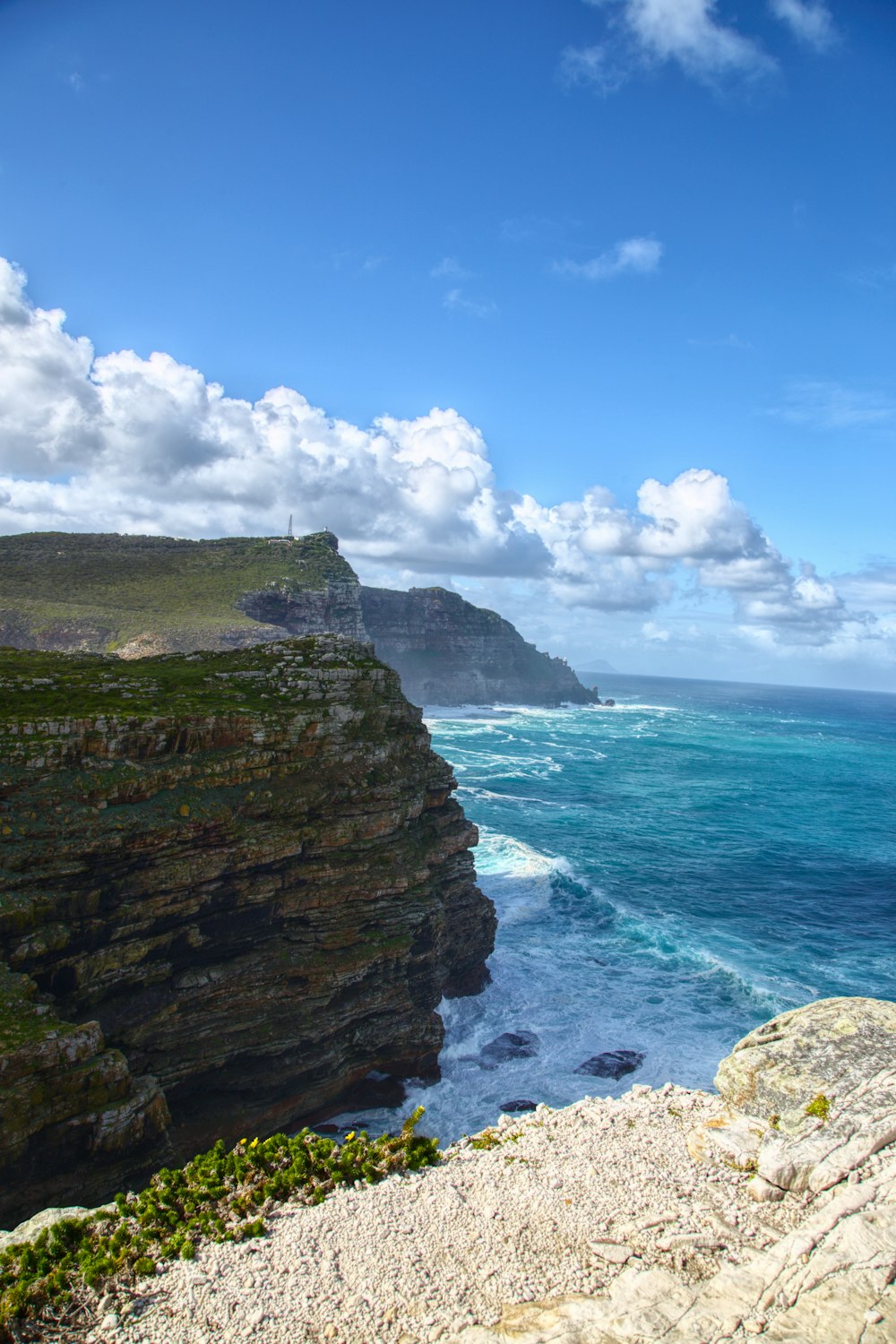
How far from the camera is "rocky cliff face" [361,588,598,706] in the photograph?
160 m

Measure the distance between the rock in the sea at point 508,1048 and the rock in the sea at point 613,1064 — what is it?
2.45 m

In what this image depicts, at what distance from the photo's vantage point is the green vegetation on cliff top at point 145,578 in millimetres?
76750

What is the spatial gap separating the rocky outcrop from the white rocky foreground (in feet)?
0.10

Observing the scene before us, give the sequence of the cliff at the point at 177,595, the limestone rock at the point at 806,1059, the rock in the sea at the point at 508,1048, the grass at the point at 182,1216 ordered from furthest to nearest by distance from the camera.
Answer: the cliff at the point at 177,595 < the rock in the sea at the point at 508,1048 < the limestone rock at the point at 806,1059 < the grass at the point at 182,1216

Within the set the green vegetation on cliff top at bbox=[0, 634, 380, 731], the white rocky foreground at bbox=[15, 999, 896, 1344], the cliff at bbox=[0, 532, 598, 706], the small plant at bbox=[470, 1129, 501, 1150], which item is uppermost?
the cliff at bbox=[0, 532, 598, 706]

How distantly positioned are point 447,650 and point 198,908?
142 m

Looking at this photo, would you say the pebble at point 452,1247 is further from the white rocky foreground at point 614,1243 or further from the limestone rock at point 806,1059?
the limestone rock at point 806,1059

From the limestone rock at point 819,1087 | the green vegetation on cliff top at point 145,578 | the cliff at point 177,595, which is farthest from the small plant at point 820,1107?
the green vegetation on cliff top at point 145,578

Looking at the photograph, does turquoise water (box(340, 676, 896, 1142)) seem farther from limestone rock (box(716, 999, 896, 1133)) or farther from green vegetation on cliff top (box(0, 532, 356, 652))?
green vegetation on cliff top (box(0, 532, 356, 652))

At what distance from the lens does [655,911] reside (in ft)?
147

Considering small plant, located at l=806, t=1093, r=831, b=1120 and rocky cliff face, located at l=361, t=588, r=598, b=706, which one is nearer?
small plant, located at l=806, t=1093, r=831, b=1120

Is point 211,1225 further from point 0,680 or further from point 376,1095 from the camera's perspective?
point 0,680

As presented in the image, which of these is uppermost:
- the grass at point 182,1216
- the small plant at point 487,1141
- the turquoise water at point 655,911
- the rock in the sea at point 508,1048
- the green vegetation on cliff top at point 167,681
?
the green vegetation on cliff top at point 167,681

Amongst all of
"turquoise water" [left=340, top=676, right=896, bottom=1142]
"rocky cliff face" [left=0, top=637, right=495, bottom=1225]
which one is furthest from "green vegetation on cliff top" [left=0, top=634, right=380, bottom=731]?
"turquoise water" [left=340, top=676, right=896, bottom=1142]
